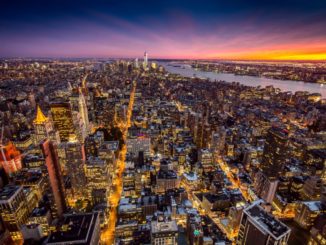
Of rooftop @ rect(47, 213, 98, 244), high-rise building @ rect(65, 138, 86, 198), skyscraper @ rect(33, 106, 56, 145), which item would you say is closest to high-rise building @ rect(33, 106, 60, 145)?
skyscraper @ rect(33, 106, 56, 145)

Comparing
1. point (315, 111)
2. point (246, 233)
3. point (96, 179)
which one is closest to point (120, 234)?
point (96, 179)

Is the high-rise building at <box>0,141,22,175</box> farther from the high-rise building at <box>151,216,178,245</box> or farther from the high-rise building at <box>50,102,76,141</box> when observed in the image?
the high-rise building at <box>151,216,178,245</box>

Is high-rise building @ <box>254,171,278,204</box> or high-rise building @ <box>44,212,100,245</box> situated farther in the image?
high-rise building @ <box>254,171,278,204</box>

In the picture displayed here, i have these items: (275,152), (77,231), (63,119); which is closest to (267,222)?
(77,231)

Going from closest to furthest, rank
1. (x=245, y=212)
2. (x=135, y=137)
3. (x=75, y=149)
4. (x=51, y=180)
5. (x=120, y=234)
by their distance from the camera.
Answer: (x=245, y=212) → (x=120, y=234) → (x=51, y=180) → (x=75, y=149) → (x=135, y=137)

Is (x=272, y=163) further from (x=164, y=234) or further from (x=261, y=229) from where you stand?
(x=164, y=234)

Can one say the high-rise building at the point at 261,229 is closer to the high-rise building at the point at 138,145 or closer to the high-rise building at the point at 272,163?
the high-rise building at the point at 272,163

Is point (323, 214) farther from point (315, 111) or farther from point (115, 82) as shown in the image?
point (115, 82)
